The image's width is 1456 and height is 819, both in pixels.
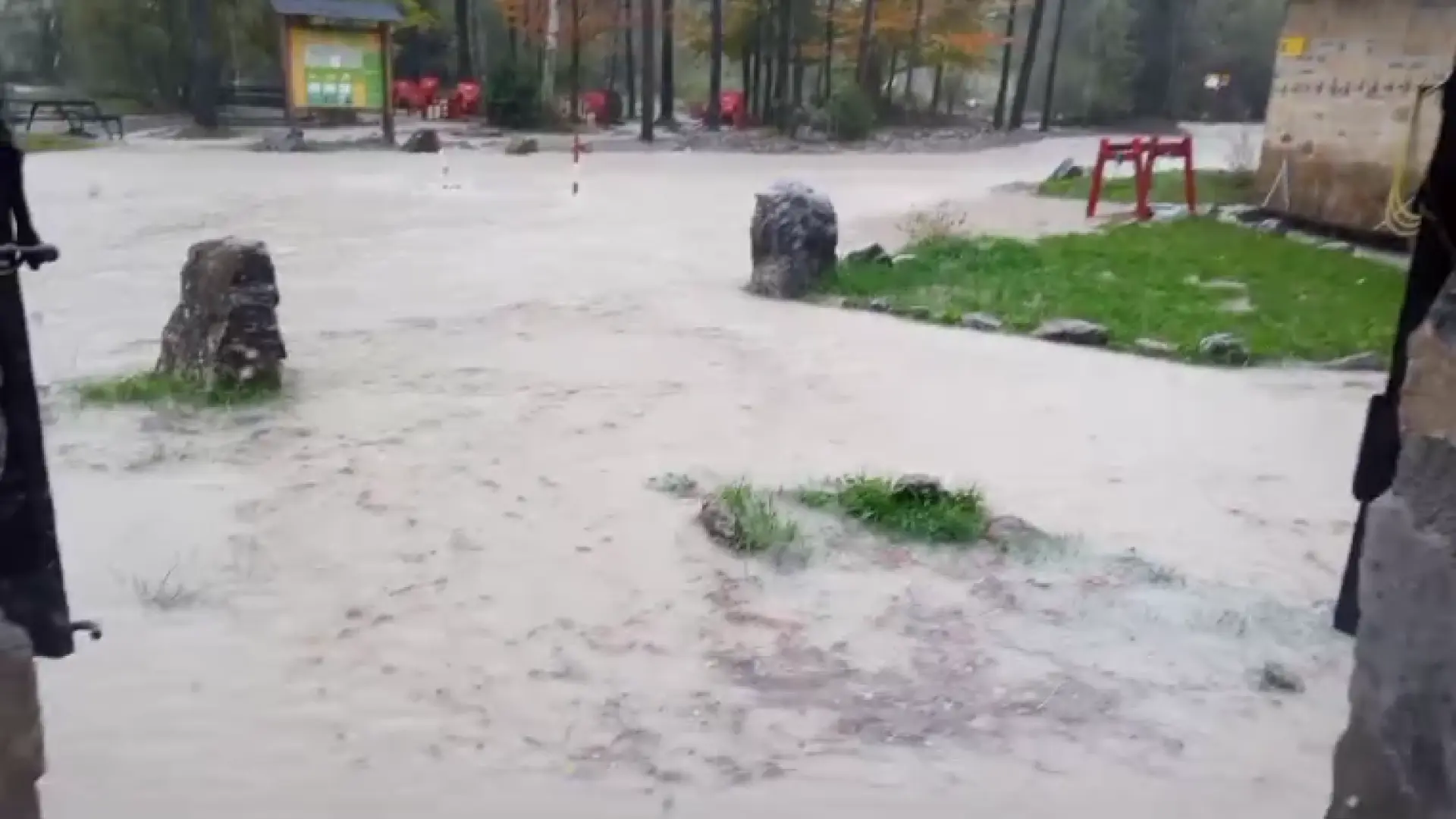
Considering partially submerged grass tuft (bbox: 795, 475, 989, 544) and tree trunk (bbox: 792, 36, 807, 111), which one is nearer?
partially submerged grass tuft (bbox: 795, 475, 989, 544)

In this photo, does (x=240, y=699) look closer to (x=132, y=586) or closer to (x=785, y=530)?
(x=132, y=586)

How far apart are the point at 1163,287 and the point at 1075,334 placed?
199 cm

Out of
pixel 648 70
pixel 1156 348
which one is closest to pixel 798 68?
pixel 648 70

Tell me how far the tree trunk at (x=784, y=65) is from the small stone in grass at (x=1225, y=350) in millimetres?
21843

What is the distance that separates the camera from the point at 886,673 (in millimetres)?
3789

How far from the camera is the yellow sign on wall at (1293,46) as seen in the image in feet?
45.3

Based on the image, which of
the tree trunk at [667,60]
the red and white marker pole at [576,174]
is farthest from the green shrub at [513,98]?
the red and white marker pole at [576,174]

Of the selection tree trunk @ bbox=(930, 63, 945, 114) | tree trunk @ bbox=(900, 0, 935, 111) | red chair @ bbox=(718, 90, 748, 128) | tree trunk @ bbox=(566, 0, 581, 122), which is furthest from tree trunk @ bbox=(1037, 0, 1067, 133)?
tree trunk @ bbox=(566, 0, 581, 122)

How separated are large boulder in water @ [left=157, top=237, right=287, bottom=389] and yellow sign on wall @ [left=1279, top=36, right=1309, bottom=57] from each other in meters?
11.2

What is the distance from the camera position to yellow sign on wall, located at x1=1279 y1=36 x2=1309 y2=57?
45.3 feet

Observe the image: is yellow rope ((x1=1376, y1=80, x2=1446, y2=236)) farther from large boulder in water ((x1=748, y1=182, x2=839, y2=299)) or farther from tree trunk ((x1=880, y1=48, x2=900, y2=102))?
tree trunk ((x1=880, y1=48, x2=900, y2=102))

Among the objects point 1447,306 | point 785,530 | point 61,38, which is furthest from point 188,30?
point 1447,306

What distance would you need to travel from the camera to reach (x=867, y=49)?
1260 inches

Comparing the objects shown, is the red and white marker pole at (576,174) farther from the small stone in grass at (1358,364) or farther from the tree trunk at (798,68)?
the small stone in grass at (1358,364)
